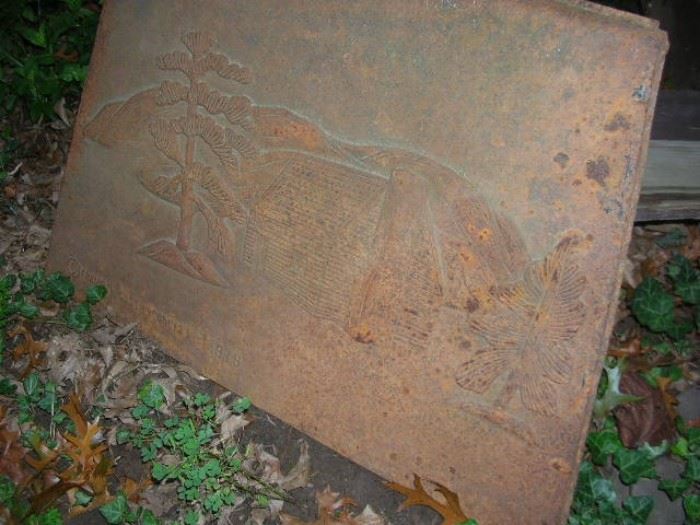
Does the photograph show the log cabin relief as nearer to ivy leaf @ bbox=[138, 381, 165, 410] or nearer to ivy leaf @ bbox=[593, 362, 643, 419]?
ivy leaf @ bbox=[138, 381, 165, 410]

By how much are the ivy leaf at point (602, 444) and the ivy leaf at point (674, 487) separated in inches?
7.9

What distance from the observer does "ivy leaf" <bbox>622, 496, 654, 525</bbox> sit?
82.7 inches

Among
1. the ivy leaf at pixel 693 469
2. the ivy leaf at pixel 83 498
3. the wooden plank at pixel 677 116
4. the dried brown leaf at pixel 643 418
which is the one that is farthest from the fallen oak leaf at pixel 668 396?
the ivy leaf at pixel 83 498

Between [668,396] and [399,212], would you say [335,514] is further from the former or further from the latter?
[668,396]

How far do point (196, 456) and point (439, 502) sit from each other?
2.94ft

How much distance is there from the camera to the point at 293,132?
195cm

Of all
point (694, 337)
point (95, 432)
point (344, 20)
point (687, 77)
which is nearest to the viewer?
point (344, 20)

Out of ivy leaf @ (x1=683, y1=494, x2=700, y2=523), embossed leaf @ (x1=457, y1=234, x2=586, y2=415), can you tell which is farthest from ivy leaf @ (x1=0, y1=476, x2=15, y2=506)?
ivy leaf @ (x1=683, y1=494, x2=700, y2=523)

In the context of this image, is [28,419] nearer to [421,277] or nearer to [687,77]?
[421,277]

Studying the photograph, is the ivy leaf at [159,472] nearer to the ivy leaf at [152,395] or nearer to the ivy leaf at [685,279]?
the ivy leaf at [152,395]

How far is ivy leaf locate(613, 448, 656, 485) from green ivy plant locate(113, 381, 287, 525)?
126 centimetres

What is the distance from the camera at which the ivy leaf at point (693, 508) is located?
6.93ft

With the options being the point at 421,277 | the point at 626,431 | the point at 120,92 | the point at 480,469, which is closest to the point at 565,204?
the point at 421,277

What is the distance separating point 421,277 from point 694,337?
159 centimetres
